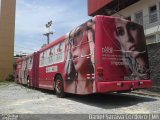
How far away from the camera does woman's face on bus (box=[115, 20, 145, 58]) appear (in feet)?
34.3

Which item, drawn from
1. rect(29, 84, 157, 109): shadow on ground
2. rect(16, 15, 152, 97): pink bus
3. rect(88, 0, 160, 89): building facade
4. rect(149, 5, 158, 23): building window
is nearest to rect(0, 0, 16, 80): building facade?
rect(88, 0, 160, 89): building facade

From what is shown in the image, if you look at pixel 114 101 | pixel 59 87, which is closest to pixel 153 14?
pixel 59 87

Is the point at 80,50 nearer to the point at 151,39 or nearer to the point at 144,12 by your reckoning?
the point at 151,39

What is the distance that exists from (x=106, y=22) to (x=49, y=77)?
6.09 metres

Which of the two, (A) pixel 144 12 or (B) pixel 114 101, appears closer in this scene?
(B) pixel 114 101

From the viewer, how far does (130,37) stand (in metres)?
10.7

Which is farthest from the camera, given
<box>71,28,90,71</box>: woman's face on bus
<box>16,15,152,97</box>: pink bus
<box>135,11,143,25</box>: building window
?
<box>135,11,143,25</box>: building window

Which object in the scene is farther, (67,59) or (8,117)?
(67,59)

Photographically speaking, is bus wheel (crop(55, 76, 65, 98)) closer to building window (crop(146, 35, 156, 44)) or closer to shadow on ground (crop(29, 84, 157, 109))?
shadow on ground (crop(29, 84, 157, 109))

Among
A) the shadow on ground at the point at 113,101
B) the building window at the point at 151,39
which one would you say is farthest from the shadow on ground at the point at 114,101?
the building window at the point at 151,39

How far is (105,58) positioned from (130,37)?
1.59 metres

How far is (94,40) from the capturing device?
396 inches

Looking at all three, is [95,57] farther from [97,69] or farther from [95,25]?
[95,25]

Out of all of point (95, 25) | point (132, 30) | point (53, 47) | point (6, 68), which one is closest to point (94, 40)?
point (95, 25)
